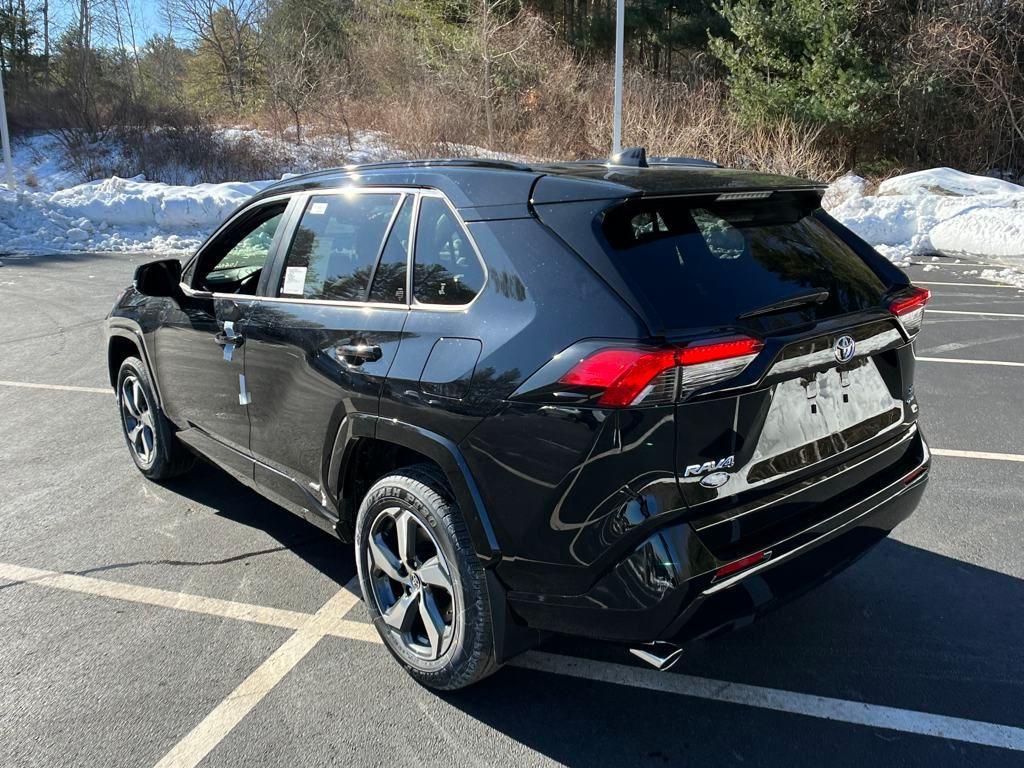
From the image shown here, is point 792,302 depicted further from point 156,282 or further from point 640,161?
point 156,282

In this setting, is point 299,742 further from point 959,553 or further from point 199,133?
point 199,133

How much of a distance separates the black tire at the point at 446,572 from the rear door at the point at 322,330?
0.33 metres

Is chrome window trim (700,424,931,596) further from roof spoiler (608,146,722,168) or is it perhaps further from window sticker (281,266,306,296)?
window sticker (281,266,306,296)

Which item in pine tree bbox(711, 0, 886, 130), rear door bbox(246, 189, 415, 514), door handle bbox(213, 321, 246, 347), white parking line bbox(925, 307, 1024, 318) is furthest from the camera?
pine tree bbox(711, 0, 886, 130)

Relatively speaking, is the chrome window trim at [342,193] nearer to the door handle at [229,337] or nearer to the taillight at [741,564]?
the door handle at [229,337]

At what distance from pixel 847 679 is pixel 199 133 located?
26671 millimetres

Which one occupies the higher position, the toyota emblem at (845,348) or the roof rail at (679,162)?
the roof rail at (679,162)

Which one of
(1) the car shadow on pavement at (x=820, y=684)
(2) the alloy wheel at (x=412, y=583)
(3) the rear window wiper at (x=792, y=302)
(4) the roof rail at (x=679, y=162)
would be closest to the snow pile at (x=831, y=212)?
(4) the roof rail at (x=679, y=162)

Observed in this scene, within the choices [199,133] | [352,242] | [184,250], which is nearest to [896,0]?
[184,250]

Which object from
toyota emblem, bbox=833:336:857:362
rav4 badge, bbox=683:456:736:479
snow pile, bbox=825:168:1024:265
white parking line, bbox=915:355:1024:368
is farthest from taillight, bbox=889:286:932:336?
snow pile, bbox=825:168:1024:265

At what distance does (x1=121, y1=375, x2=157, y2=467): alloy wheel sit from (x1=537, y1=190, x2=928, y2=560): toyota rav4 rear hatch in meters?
3.28

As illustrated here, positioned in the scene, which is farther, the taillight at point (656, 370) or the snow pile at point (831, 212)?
the snow pile at point (831, 212)

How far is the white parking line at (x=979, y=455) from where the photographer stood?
495 centimetres

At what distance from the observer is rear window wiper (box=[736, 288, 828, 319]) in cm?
246
